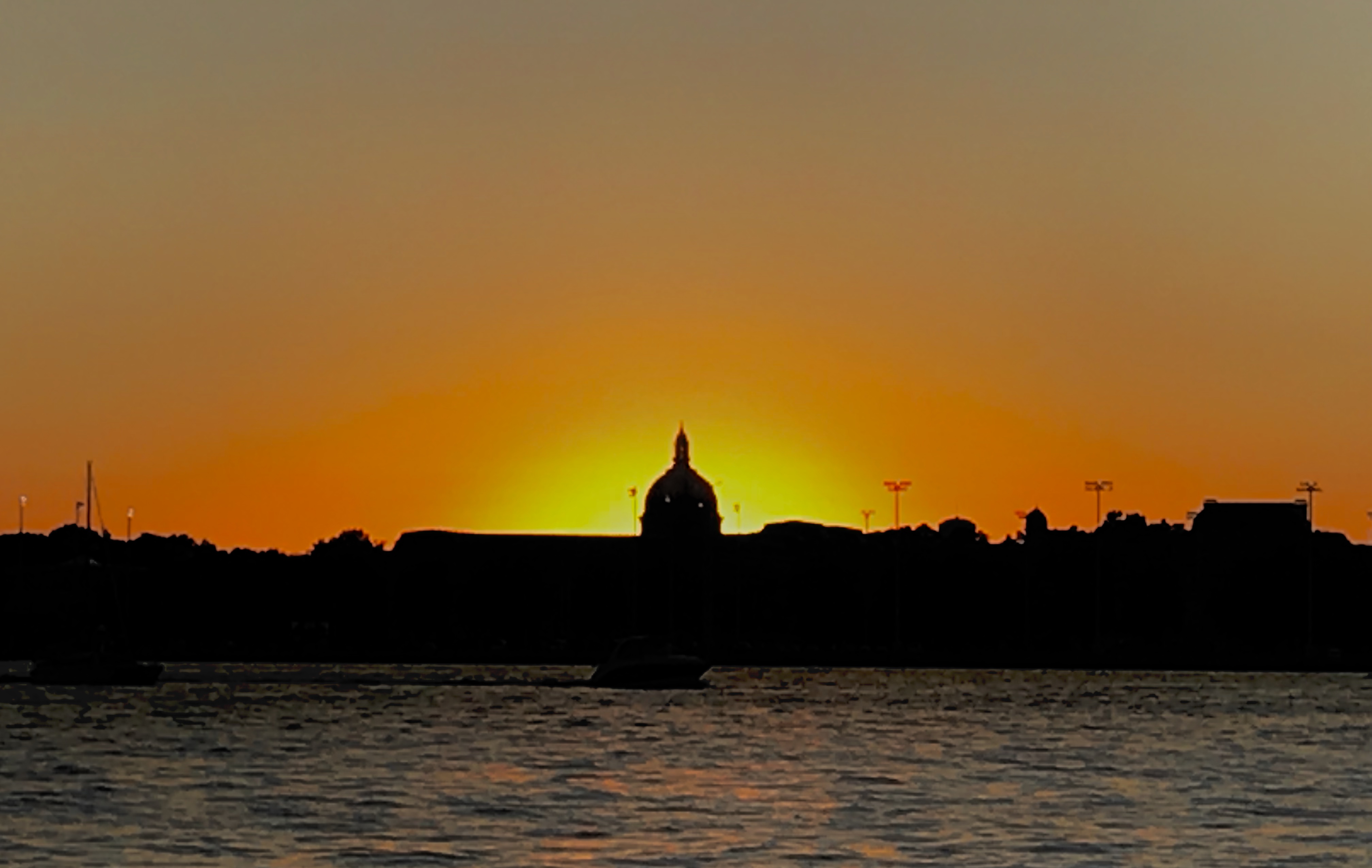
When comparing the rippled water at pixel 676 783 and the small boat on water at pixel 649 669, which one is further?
the small boat on water at pixel 649 669

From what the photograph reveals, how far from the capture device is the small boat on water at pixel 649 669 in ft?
471

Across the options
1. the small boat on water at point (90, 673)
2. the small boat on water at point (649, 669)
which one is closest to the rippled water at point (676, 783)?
the small boat on water at point (90, 673)

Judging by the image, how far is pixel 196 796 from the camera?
6769 centimetres

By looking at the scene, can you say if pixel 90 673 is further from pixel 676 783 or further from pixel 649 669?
pixel 676 783

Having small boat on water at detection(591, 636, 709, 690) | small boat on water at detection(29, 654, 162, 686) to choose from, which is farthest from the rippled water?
small boat on water at detection(591, 636, 709, 690)

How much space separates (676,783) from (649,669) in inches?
2837

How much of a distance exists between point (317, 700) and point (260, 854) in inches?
3063

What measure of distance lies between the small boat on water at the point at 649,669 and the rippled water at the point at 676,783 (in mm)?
13852

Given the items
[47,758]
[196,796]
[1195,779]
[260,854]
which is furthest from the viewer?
[47,758]

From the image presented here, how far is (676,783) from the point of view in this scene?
238 feet

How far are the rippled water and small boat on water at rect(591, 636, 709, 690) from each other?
13852mm

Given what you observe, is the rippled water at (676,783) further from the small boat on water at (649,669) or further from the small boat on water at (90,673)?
the small boat on water at (649,669)

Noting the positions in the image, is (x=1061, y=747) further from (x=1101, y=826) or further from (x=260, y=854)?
(x=260, y=854)

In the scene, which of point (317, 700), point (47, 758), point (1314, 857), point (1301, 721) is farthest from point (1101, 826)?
point (317, 700)
